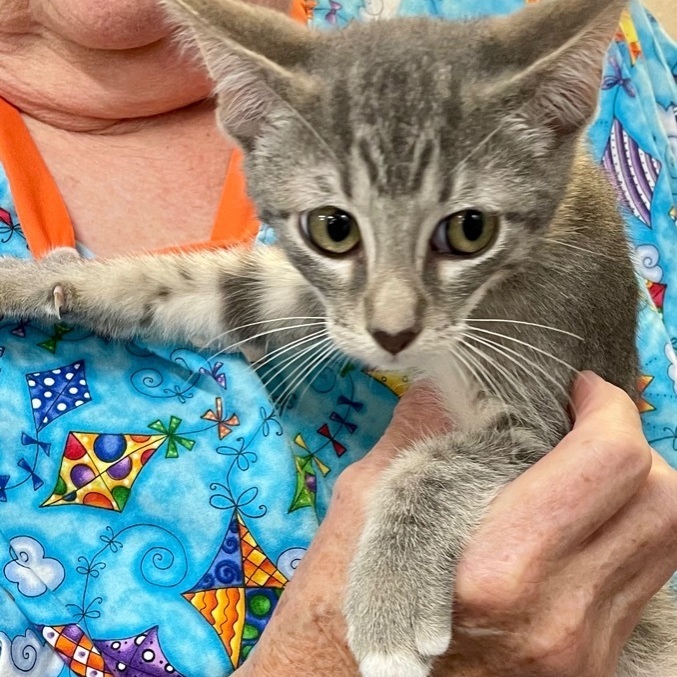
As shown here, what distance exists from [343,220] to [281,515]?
1.25ft

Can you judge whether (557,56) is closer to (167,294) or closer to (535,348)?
(535,348)

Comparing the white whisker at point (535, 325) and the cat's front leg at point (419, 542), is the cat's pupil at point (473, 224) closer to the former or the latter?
the white whisker at point (535, 325)

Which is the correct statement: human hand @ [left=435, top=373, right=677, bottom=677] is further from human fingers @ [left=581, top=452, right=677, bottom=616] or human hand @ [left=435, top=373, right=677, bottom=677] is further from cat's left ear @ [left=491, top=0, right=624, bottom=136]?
cat's left ear @ [left=491, top=0, right=624, bottom=136]

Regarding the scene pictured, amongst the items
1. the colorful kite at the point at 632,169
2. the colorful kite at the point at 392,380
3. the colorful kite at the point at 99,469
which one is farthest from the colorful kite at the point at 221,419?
the colorful kite at the point at 632,169

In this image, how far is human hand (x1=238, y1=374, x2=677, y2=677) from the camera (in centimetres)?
67

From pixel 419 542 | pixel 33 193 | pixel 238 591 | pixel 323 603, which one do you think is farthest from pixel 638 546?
pixel 33 193

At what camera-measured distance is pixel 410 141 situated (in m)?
0.70

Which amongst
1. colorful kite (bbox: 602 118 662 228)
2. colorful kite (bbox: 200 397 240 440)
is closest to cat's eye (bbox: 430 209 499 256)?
colorful kite (bbox: 200 397 240 440)

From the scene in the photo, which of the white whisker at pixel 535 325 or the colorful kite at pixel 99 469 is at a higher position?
the white whisker at pixel 535 325

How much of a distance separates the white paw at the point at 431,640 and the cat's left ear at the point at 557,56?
0.52m

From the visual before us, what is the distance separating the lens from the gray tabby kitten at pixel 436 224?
69cm

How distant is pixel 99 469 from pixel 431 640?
447mm

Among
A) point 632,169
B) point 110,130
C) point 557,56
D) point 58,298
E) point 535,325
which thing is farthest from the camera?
point 632,169

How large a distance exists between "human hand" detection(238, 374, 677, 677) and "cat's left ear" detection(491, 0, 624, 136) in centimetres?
33
